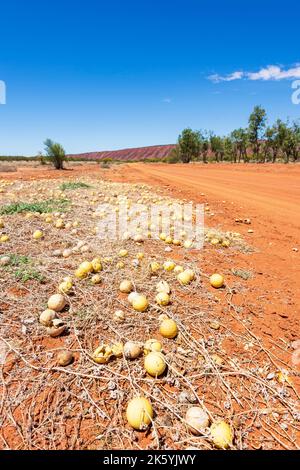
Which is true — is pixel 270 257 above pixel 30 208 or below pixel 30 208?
below

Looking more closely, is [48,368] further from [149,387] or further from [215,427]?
[215,427]

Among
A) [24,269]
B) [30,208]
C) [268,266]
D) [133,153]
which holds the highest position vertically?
[133,153]

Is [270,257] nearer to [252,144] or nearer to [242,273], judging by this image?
[242,273]

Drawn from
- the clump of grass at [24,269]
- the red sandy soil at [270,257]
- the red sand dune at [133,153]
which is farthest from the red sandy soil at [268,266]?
the red sand dune at [133,153]

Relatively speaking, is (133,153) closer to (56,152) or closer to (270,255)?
(56,152)

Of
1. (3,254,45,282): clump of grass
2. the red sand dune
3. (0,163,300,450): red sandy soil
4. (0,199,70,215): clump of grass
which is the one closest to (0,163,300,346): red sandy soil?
(0,163,300,450): red sandy soil

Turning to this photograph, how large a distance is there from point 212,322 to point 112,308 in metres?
1.19

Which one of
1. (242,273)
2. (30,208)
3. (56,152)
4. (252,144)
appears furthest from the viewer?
(252,144)

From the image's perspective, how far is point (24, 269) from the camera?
13.0 feet

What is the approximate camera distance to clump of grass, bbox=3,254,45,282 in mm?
3730

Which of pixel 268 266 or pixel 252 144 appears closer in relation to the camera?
pixel 268 266

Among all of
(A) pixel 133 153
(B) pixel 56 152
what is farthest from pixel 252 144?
(A) pixel 133 153

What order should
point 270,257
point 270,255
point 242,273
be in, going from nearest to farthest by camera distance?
1. point 242,273
2. point 270,257
3. point 270,255

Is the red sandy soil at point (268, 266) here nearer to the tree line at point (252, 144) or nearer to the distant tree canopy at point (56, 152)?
the distant tree canopy at point (56, 152)
